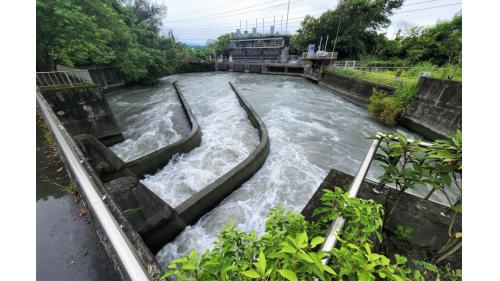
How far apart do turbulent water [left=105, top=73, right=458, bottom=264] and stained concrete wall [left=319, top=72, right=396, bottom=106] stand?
5.55 ft

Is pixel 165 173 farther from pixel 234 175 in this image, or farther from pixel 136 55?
pixel 136 55

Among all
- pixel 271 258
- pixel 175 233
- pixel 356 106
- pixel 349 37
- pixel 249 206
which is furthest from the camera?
pixel 349 37

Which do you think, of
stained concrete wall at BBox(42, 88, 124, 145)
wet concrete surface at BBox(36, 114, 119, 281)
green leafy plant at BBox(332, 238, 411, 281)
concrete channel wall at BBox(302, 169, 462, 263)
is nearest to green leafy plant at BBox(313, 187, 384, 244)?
green leafy plant at BBox(332, 238, 411, 281)

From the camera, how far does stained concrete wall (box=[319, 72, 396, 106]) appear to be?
44.3 feet

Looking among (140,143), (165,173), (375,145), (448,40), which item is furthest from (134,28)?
(448,40)

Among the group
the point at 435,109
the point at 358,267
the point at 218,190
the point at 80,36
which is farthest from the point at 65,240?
the point at 435,109

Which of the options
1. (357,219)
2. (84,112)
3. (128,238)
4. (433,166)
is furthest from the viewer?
(84,112)

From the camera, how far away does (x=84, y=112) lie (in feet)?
24.5

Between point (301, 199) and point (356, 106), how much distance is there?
40.3 ft

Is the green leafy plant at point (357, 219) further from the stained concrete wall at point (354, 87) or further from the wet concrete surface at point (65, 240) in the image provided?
the stained concrete wall at point (354, 87)

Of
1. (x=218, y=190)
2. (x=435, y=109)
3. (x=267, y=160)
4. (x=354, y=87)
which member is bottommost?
(x=267, y=160)

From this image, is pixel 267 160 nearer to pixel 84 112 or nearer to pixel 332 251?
pixel 332 251

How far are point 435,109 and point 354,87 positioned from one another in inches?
296

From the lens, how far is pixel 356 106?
47.7 feet
